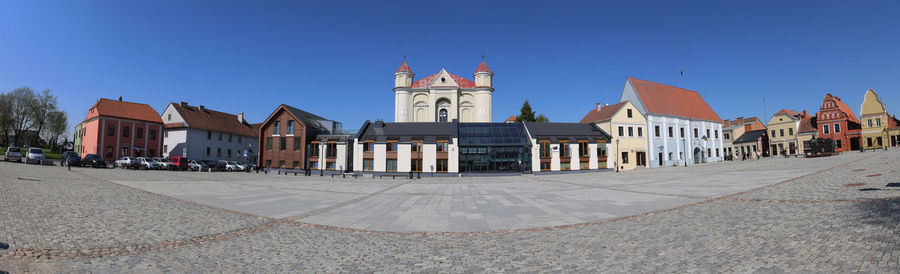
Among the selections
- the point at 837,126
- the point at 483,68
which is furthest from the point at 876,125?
the point at 483,68

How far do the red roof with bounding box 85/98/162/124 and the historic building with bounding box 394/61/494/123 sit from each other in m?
36.8

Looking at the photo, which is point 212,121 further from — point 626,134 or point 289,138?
point 626,134

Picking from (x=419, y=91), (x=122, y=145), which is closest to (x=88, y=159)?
(x=122, y=145)

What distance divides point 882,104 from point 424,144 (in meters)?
66.7

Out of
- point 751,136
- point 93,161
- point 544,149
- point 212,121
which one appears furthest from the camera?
point 751,136

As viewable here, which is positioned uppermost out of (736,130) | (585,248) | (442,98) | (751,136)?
(442,98)

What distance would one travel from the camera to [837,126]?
53344 mm

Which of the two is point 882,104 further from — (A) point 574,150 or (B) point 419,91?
(B) point 419,91

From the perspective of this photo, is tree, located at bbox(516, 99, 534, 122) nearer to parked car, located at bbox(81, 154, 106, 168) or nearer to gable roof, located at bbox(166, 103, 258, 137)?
gable roof, located at bbox(166, 103, 258, 137)

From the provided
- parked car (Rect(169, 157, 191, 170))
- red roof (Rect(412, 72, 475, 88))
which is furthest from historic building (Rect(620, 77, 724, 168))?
parked car (Rect(169, 157, 191, 170))

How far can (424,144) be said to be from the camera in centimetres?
3888

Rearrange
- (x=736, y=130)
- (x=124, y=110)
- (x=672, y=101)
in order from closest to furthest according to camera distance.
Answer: (x=672, y=101) < (x=124, y=110) < (x=736, y=130)

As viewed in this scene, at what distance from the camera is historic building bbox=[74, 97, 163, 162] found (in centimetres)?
4672

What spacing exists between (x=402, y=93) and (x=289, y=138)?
2072 centimetres
